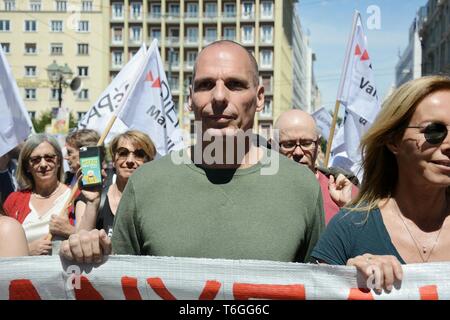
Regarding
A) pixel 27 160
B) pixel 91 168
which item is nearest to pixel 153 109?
pixel 27 160

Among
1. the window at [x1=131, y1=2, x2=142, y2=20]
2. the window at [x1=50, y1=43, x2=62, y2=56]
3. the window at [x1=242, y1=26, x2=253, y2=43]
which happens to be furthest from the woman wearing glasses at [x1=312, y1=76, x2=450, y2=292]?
the window at [x1=131, y1=2, x2=142, y2=20]

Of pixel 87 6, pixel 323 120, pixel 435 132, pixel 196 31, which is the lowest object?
pixel 323 120

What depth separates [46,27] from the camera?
2383 inches

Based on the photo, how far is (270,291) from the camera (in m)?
2.29

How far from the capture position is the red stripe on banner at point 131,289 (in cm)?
234

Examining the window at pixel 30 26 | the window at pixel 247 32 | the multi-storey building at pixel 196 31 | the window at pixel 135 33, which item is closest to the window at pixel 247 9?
the multi-storey building at pixel 196 31

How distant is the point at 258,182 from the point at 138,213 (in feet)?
1.49

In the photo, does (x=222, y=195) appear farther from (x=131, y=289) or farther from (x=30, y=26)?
(x=30, y=26)

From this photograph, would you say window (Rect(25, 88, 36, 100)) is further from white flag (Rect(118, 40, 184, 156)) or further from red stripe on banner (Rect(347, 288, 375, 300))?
red stripe on banner (Rect(347, 288, 375, 300))

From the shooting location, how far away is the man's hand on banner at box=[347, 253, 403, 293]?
2064mm

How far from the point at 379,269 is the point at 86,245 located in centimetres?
97

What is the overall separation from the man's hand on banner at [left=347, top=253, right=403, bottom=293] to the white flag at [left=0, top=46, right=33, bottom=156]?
11.7 ft

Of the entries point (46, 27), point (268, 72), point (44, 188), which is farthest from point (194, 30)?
point (44, 188)

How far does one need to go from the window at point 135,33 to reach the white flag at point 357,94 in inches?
2218
